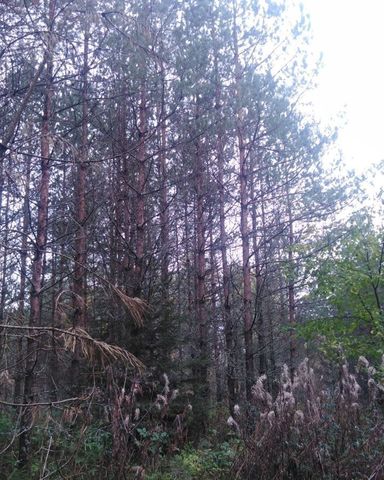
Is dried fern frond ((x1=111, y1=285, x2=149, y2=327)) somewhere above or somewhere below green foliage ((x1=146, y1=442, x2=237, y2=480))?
above

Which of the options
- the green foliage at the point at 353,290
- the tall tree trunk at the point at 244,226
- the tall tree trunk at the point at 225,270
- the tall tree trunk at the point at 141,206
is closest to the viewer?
the tall tree trunk at the point at 141,206

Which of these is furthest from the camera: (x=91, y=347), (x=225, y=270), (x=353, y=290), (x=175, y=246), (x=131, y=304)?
(x=225, y=270)

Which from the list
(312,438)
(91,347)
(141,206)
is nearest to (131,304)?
(91,347)

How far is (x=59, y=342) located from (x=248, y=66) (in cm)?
864

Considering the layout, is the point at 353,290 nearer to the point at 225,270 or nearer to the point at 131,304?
the point at 225,270

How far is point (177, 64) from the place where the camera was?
28.8 feet

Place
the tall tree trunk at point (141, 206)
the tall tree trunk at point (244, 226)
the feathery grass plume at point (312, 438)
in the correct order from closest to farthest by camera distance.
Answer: the feathery grass plume at point (312, 438)
the tall tree trunk at point (141, 206)
the tall tree trunk at point (244, 226)

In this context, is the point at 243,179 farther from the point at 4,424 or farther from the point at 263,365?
the point at 263,365

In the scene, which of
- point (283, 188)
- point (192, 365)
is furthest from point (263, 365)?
point (192, 365)

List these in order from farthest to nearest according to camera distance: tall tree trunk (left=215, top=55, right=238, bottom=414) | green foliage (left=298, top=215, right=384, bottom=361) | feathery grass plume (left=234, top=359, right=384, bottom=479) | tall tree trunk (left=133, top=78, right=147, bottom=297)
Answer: tall tree trunk (left=215, top=55, right=238, bottom=414), green foliage (left=298, top=215, right=384, bottom=361), tall tree trunk (left=133, top=78, right=147, bottom=297), feathery grass plume (left=234, top=359, right=384, bottom=479)

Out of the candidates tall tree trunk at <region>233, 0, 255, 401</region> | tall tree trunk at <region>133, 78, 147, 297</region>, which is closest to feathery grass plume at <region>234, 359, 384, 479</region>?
tall tree trunk at <region>133, 78, 147, 297</region>

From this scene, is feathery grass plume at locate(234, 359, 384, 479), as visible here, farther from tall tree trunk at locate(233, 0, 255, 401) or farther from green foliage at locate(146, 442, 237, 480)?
tall tree trunk at locate(233, 0, 255, 401)

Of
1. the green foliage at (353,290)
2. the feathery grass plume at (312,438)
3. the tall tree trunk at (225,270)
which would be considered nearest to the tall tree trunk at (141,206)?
the tall tree trunk at (225,270)

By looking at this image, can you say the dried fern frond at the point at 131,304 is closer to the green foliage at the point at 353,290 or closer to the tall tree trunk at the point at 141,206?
the tall tree trunk at the point at 141,206
